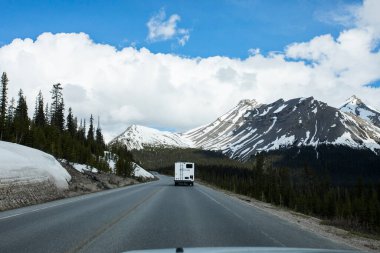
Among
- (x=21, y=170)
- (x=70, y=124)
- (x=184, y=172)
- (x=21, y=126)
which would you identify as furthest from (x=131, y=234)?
(x=70, y=124)

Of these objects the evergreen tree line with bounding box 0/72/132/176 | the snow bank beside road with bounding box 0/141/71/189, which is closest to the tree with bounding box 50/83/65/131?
the evergreen tree line with bounding box 0/72/132/176

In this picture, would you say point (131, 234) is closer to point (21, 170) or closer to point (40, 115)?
point (21, 170)

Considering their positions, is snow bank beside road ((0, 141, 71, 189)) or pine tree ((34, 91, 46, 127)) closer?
snow bank beside road ((0, 141, 71, 189))

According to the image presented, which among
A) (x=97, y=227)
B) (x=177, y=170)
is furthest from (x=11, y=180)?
(x=177, y=170)

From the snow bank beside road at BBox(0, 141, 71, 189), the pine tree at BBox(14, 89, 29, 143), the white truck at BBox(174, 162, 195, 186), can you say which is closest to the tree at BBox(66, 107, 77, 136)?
the pine tree at BBox(14, 89, 29, 143)

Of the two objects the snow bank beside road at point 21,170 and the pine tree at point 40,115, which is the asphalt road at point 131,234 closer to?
the snow bank beside road at point 21,170

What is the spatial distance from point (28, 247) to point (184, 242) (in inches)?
133

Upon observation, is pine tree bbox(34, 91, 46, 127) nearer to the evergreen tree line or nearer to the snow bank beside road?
the evergreen tree line

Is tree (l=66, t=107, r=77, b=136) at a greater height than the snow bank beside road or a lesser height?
greater

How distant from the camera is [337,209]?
72.2 m

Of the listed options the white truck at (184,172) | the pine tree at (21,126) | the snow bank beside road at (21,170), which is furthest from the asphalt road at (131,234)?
the pine tree at (21,126)

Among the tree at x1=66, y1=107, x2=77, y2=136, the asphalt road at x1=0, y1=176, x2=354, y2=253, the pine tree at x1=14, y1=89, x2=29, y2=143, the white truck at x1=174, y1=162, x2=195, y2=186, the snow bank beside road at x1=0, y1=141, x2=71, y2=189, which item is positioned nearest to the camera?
the asphalt road at x1=0, y1=176, x2=354, y2=253

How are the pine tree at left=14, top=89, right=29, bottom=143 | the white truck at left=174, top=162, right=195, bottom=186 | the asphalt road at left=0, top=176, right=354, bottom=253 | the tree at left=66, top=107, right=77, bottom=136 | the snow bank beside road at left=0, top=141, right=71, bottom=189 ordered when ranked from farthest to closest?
the tree at left=66, top=107, right=77, bottom=136
the pine tree at left=14, top=89, right=29, bottom=143
the white truck at left=174, top=162, right=195, bottom=186
the snow bank beside road at left=0, top=141, right=71, bottom=189
the asphalt road at left=0, top=176, right=354, bottom=253

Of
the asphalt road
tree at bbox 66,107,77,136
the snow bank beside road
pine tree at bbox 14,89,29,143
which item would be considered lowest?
the asphalt road
